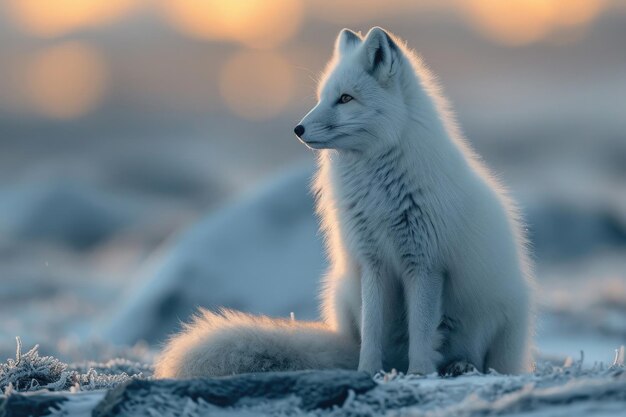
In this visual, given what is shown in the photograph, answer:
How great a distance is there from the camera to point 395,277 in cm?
530

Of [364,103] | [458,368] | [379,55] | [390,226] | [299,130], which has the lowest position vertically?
[458,368]

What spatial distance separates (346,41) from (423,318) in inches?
73.4

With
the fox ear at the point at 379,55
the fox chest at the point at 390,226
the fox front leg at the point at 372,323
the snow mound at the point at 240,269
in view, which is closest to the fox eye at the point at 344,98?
the fox ear at the point at 379,55

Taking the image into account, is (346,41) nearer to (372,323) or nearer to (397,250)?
(397,250)

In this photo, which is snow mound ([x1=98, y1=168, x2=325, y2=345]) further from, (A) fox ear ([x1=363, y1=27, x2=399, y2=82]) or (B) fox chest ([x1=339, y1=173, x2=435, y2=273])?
(A) fox ear ([x1=363, y1=27, x2=399, y2=82])

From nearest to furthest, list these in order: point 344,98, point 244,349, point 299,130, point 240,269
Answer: point 244,349 < point 299,130 < point 344,98 < point 240,269

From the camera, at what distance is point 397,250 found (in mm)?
5203

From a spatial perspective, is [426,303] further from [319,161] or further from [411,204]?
[319,161]

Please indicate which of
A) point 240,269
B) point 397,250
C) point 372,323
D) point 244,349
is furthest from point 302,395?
point 240,269

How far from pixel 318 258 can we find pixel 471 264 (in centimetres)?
1082

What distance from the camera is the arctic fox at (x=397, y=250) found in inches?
203

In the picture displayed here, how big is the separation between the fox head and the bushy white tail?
1.06 meters

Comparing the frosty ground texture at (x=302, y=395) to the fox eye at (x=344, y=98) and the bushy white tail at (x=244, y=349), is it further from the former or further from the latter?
the fox eye at (x=344, y=98)

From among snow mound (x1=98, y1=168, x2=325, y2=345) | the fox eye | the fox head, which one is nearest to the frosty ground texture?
the fox head
